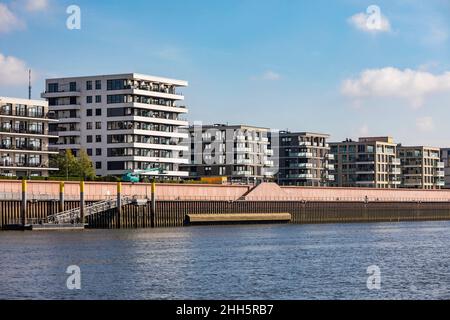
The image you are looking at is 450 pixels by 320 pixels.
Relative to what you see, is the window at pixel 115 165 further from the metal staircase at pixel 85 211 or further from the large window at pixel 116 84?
the metal staircase at pixel 85 211

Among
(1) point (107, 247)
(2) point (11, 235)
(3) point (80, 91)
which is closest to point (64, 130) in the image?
(3) point (80, 91)

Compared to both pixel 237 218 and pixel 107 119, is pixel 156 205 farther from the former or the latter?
pixel 107 119

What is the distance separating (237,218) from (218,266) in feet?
296

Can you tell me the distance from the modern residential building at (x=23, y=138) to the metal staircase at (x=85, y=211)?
28.0 metres

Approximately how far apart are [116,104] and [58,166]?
76.0ft

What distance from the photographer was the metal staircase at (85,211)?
5133 inches

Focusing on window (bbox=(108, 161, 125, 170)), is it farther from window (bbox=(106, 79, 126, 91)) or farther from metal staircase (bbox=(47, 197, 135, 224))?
metal staircase (bbox=(47, 197, 135, 224))

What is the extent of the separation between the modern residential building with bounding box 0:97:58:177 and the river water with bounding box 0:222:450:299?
46.9 m

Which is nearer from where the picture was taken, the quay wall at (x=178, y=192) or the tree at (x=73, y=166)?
the quay wall at (x=178, y=192)

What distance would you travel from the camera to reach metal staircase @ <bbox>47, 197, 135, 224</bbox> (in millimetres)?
130375

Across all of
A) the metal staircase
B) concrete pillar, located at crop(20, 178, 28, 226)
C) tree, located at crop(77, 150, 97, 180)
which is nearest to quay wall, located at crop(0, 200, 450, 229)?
the metal staircase

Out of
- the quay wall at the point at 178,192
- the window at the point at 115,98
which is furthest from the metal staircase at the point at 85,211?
the window at the point at 115,98
